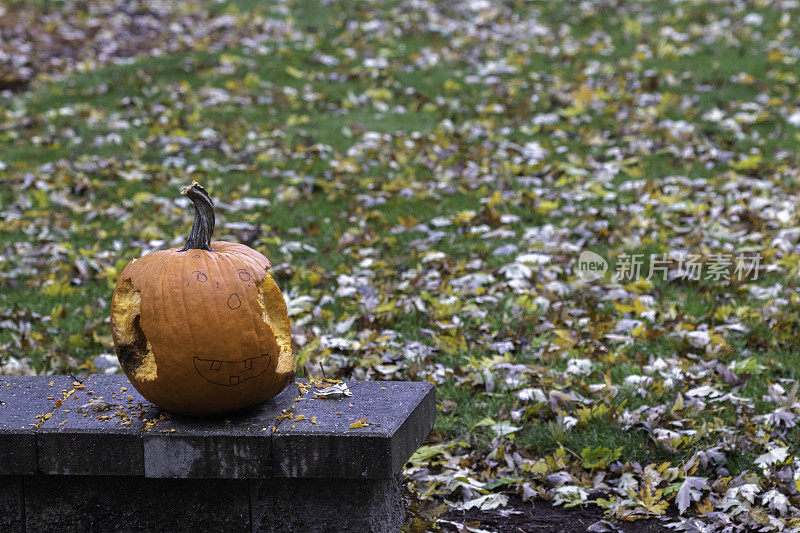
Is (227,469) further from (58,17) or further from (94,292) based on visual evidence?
(58,17)

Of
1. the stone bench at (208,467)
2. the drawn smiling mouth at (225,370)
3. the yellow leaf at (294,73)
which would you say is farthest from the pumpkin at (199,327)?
the yellow leaf at (294,73)

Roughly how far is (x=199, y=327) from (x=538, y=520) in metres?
1.68

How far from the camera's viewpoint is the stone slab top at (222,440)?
2.88 m

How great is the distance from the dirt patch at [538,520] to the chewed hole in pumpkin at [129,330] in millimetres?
1392

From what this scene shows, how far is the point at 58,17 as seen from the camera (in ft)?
45.7

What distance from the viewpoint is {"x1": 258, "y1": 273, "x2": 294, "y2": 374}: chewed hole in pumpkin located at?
3199 millimetres

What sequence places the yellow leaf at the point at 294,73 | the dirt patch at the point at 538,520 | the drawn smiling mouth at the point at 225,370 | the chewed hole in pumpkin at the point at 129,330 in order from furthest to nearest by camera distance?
the yellow leaf at the point at 294,73
the dirt patch at the point at 538,520
the chewed hole in pumpkin at the point at 129,330
the drawn smiling mouth at the point at 225,370

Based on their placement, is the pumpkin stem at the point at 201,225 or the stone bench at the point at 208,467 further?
the pumpkin stem at the point at 201,225

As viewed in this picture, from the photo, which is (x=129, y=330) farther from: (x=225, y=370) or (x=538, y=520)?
(x=538, y=520)

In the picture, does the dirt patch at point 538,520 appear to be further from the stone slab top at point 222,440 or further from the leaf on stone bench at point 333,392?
the leaf on stone bench at point 333,392

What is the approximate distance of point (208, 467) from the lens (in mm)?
2926

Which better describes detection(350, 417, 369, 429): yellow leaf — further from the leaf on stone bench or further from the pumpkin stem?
the pumpkin stem

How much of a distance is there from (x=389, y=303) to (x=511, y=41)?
25.7ft

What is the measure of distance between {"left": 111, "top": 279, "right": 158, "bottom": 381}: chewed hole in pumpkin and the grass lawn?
132cm
